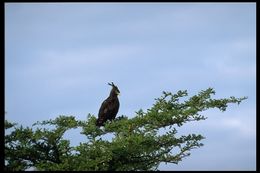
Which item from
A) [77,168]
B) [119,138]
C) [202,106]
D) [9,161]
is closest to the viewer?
[77,168]

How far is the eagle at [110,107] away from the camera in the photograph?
42.6ft

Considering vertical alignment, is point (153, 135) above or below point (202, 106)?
below

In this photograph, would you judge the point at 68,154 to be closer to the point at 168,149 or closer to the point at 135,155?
the point at 135,155

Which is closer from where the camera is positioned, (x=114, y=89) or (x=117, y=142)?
(x=117, y=142)

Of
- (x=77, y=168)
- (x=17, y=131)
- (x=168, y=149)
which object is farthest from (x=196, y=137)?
(x=17, y=131)

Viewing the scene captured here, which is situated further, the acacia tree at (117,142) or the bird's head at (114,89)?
the bird's head at (114,89)

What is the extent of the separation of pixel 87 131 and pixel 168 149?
2.36m

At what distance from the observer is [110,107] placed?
13.6 meters

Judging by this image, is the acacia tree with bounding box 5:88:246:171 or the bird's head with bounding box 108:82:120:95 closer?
the acacia tree with bounding box 5:88:246:171

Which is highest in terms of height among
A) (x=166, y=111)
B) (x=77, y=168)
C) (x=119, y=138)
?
(x=166, y=111)

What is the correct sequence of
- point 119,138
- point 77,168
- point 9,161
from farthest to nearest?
point 119,138, point 9,161, point 77,168

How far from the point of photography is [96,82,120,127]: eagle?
42.6ft

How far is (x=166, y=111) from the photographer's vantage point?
34.9ft
